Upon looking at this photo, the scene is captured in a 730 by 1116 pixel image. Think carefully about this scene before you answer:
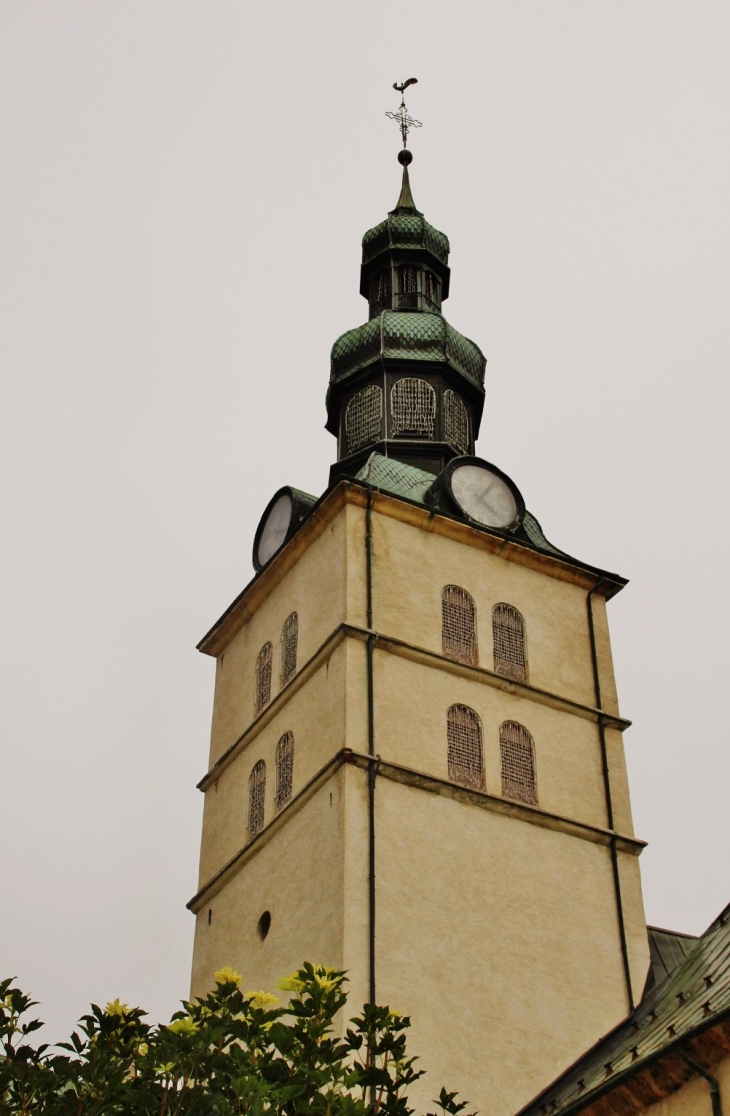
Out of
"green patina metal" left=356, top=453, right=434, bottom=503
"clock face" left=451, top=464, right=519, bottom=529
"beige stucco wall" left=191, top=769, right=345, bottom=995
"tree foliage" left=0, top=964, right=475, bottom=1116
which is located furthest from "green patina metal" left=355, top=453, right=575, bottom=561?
"tree foliage" left=0, top=964, right=475, bottom=1116

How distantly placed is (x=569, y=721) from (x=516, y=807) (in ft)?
7.82

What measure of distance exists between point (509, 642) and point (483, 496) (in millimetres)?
2788

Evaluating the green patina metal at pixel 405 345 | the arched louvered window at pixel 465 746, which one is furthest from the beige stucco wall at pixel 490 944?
the green patina metal at pixel 405 345

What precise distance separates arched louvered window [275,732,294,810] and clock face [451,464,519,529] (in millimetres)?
4995

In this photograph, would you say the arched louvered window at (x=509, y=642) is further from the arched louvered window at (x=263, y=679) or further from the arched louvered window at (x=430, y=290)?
the arched louvered window at (x=430, y=290)

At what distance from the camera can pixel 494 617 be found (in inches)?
1054

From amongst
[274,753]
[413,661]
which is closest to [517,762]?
[413,661]

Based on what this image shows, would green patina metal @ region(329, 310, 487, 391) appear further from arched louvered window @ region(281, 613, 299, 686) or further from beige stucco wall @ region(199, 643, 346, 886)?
beige stucco wall @ region(199, 643, 346, 886)

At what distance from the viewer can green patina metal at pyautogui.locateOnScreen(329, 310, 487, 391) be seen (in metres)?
31.9

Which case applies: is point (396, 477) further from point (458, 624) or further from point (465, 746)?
point (465, 746)

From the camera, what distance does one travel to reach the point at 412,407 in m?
31.1

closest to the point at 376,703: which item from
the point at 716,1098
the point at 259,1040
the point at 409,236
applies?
the point at 716,1098

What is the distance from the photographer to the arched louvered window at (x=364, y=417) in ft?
101

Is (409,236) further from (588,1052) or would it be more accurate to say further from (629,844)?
(588,1052)
